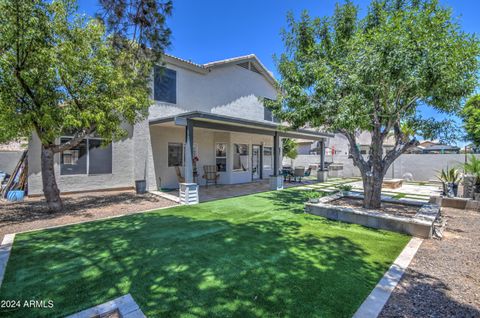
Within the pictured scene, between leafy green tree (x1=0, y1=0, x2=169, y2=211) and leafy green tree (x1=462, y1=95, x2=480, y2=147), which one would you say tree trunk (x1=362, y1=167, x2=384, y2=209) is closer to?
leafy green tree (x1=462, y1=95, x2=480, y2=147)

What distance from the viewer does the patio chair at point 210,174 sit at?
542 inches

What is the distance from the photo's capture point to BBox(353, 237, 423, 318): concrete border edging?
111 inches

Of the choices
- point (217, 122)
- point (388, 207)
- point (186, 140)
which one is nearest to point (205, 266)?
point (186, 140)

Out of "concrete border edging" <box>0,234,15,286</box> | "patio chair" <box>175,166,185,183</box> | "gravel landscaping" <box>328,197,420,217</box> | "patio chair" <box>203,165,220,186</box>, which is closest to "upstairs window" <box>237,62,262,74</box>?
"patio chair" <box>203,165,220,186</box>

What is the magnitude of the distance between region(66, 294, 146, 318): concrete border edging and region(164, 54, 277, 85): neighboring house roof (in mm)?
Answer: 10132

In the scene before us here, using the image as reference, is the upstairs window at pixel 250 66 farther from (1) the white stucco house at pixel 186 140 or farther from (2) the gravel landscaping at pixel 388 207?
(2) the gravel landscaping at pixel 388 207

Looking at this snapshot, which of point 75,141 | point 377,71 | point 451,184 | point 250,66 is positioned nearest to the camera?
point 377,71

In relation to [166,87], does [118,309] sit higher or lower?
lower

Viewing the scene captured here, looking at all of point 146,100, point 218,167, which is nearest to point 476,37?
point 146,100

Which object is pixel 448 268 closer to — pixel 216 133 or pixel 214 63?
pixel 216 133

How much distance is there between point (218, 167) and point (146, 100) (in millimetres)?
6928

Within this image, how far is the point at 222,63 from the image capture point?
13859 millimetres

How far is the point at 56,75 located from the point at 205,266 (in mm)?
6772

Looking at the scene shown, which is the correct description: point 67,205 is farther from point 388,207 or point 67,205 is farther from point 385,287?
point 388,207
